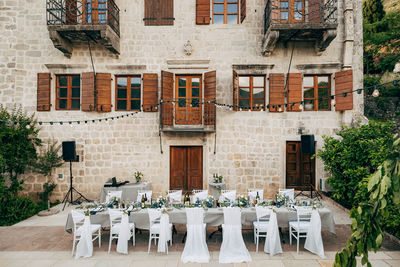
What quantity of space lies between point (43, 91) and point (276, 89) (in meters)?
8.60

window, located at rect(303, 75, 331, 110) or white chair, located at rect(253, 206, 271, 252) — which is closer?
white chair, located at rect(253, 206, 271, 252)

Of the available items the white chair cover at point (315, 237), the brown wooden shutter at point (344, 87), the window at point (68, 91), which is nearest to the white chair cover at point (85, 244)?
the white chair cover at point (315, 237)

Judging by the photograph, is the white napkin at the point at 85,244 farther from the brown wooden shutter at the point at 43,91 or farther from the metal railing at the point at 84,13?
the metal railing at the point at 84,13

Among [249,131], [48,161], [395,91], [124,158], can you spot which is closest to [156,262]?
[124,158]

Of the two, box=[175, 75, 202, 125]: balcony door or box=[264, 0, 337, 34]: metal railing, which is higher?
box=[264, 0, 337, 34]: metal railing

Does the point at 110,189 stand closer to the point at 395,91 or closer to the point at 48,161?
the point at 48,161

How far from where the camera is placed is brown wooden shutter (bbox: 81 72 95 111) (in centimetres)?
795

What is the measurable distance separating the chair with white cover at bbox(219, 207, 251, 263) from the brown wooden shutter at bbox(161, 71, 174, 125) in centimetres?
430

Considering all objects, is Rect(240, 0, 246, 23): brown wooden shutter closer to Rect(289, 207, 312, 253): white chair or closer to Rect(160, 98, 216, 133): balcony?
Rect(160, 98, 216, 133): balcony

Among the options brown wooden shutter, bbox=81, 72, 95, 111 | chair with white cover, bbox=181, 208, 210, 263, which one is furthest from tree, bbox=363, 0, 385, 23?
chair with white cover, bbox=181, 208, 210, 263

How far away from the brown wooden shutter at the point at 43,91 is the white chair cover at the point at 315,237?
913 centimetres

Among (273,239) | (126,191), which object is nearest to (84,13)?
(126,191)

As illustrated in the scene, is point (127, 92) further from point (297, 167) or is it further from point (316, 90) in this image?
point (316, 90)

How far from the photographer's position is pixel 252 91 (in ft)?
26.9
